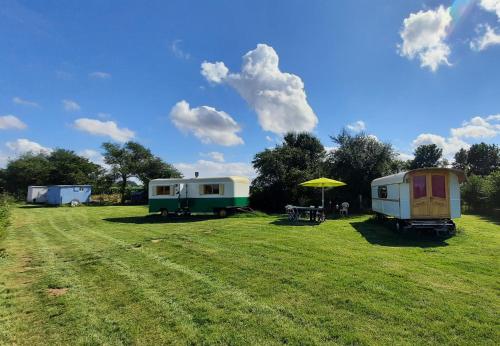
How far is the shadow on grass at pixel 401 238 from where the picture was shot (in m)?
10.8

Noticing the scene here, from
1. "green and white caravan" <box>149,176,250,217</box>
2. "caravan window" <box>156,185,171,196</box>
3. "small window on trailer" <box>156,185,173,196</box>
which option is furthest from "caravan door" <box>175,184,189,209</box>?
"caravan window" <box>156,185,171,196</box>

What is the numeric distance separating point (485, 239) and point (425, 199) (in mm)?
2305

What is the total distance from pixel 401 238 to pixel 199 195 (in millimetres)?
12433

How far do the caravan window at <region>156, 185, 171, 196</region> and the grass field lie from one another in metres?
11.7

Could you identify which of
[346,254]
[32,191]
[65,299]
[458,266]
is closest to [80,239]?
[65,299]

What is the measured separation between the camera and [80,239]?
12766mm

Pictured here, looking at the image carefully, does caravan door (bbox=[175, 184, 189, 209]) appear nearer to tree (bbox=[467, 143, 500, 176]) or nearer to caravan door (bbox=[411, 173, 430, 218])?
caravan door (bbox=[411, 173, 430, 218])

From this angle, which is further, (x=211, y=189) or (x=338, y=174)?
(x=338, y=174)

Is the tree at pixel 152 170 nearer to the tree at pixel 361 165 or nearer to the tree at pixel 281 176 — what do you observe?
the tree at pixel 281 176

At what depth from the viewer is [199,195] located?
69.9 feet

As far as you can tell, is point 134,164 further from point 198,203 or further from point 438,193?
point 438,193

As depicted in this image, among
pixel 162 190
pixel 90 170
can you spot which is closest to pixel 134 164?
pixel 90 170

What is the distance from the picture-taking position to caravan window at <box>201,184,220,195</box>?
21014mm

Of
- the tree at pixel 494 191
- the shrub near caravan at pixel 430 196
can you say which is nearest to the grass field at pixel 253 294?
the shrub near caravan at pixel 430 196
